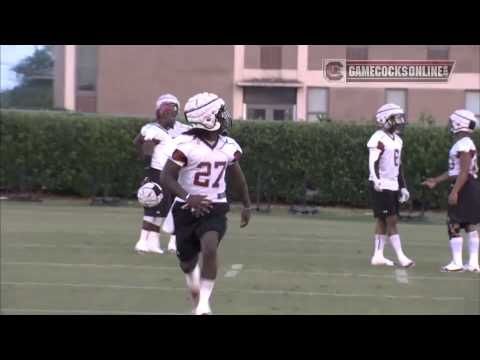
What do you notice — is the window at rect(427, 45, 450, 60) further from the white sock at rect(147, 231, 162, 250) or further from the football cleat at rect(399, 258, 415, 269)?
the white sock at rect(147, 231, 162, 250)

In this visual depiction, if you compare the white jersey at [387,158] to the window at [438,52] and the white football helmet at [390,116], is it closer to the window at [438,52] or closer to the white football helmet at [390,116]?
the white football helmet at [390,116]

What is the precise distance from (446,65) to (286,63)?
27996 millimetres

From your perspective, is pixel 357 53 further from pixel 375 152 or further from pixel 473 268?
pixel 473 268

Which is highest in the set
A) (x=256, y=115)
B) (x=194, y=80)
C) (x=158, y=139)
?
(x=194, y=80)

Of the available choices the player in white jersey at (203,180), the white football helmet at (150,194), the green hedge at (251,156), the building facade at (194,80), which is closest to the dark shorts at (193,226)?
the player in white jersey at (203,180)

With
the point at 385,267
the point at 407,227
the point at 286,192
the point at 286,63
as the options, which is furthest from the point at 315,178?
the point at 286,63

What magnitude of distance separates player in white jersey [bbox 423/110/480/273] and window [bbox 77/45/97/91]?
26156mm

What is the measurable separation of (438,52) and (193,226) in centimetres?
255

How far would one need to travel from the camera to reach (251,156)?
19844 mm

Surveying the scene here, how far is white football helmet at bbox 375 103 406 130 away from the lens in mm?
10312

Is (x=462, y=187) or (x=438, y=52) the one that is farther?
(x=462, y=187)

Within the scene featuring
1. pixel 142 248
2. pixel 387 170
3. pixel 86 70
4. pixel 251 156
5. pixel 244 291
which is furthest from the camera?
pixel 86 70

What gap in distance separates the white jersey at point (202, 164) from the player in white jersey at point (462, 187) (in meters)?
4.15

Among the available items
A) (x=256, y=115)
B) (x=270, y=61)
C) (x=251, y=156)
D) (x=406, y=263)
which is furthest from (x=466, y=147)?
(x=270, y=61)
